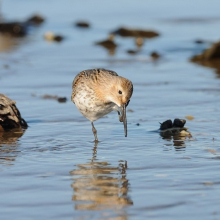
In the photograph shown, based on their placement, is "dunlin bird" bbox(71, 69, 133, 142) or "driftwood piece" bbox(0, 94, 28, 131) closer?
"dunlin bird" bbox(71, 69, 133, 142)

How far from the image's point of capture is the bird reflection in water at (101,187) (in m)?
4.80

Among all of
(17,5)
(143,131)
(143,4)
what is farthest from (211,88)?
(17,5)

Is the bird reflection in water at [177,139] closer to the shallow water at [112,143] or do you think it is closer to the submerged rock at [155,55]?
the shallow water at [112,143]

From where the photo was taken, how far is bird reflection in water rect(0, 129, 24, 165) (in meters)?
6.22

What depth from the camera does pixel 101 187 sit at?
532 centimetres

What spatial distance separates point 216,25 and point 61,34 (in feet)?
14.4

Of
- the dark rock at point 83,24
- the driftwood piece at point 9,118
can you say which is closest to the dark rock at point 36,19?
the dark rock at point 83,24

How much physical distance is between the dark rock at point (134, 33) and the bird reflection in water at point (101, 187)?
9.80 meters

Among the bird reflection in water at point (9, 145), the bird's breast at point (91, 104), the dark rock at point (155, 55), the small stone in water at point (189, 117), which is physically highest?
the dark rock at point (155, 55)

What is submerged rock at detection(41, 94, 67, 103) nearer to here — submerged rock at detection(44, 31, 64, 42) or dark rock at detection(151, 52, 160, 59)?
dark rock at detection(151, 52, 160, 59)

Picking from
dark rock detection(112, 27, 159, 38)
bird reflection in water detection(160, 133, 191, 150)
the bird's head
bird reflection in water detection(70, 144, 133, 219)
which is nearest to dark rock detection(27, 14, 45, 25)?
dark rock detection(112, 27, 159, 38)

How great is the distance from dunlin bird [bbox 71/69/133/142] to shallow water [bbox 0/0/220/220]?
34cm

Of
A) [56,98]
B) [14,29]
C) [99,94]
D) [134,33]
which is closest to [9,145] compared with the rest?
[99,94]

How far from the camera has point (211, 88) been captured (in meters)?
9.87
